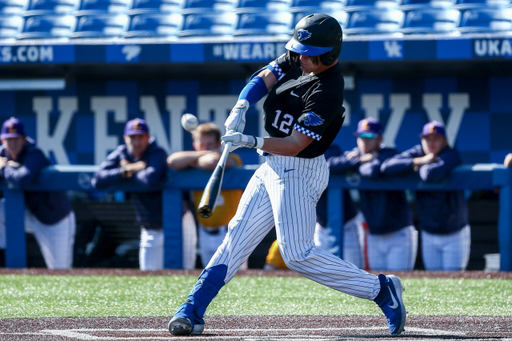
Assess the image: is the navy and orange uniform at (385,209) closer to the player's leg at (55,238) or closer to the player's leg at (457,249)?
the player's leg at (457,249)

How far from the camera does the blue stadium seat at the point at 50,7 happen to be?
7.62 meters

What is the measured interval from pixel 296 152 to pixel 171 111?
4.43 meters

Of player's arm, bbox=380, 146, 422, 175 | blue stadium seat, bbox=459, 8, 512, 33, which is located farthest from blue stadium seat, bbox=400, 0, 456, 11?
player's arm, bbox=380, 146, 422, 175

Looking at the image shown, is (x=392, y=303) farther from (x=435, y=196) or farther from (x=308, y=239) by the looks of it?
(x=435, y=196)

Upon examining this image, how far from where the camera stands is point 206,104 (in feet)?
23.9

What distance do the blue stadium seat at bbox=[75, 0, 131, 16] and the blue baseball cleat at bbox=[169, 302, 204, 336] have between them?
5.06 meters

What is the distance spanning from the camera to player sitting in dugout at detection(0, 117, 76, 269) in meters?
5.82

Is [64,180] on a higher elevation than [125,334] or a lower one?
higher

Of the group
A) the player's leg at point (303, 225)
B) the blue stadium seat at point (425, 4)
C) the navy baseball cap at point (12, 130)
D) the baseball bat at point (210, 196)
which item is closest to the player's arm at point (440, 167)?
the blue stadium seat at point (425, 4)

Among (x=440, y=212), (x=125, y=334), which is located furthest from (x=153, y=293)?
(x=440, y=212)

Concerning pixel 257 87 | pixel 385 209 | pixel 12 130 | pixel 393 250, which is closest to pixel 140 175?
pixel 12 130

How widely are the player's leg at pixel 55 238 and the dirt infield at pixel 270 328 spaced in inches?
98.2

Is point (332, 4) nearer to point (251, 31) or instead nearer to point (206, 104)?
point (251, 31)

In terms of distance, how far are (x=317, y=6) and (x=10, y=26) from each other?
119 inches
